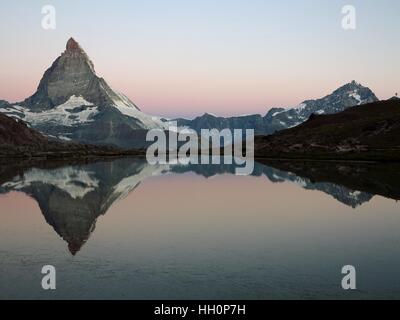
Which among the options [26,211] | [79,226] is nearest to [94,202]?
[26,211]

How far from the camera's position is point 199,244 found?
4384cm

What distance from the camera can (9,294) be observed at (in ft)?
96.3

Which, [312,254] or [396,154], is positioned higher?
[396,154]

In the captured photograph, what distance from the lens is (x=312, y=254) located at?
4044 centimetres

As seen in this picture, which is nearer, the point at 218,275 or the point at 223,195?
the point at 218,275

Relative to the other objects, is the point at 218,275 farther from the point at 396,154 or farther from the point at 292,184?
the point at 396,154

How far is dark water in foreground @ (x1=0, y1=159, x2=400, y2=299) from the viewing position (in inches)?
1214

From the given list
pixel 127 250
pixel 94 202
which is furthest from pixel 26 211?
pixel 127 250

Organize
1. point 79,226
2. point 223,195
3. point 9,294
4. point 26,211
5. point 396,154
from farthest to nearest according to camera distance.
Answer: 1. point 396,154
2. point 223,195
3. point 26,211
4. point 79,226
5. point 9,294

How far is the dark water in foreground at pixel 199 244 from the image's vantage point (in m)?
30.8
